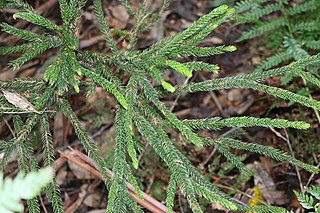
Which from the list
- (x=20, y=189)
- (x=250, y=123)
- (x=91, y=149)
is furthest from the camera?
(x=91, y=149)

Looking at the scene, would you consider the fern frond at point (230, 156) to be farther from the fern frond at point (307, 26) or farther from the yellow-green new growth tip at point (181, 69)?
the fern frond at point (307, 26)

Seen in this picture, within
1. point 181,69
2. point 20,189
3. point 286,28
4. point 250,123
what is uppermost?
point 20,189

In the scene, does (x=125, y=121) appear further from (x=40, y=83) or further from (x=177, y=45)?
(x=40, y=83)

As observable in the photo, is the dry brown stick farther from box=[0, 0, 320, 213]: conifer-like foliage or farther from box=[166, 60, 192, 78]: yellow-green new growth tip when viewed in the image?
box=[166, 60, 192, 78]: yellow-green new growth tip

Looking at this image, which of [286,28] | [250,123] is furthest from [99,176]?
[286,28]

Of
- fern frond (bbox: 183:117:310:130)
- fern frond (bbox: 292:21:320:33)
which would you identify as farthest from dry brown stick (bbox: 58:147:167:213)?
fern frond (bbox: 292:21:320:33)

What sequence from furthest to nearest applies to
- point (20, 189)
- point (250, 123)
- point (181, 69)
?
1. point (250, 123)
2. point (181, 69)
3. point (20, 189)

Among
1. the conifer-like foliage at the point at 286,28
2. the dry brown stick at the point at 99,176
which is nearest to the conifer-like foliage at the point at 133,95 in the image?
the dry brown stick at the point at 99,176

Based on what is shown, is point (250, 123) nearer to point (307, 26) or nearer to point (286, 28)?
point (307, 26)
